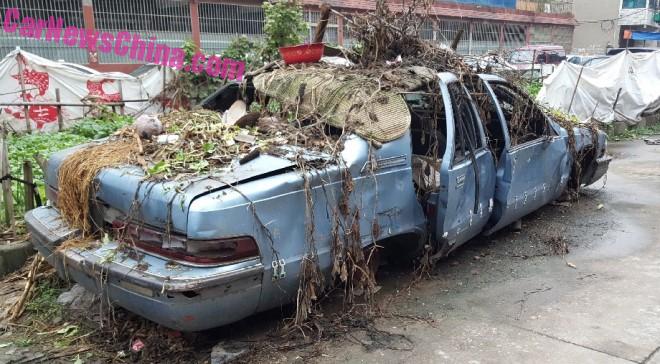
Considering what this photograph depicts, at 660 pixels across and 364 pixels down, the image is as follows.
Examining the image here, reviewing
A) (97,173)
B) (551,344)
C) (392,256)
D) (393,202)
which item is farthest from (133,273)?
(551,344)

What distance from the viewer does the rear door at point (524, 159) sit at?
15.1ft

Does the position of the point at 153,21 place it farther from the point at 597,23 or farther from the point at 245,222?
the point at 597,23

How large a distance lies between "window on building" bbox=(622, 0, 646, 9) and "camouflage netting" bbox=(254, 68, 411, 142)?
3997cm

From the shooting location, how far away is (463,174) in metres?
4.01

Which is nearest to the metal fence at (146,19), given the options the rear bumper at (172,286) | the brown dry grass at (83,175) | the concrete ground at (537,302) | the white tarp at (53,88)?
the white tarp at (53,88)

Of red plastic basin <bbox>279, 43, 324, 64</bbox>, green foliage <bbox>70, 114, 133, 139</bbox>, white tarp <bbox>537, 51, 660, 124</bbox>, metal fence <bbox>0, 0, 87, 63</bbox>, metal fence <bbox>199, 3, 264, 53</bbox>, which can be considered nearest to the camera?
red plastic basin <bbox>279, 43, 324, 64</bbox>

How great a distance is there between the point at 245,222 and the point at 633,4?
41900 millimetres

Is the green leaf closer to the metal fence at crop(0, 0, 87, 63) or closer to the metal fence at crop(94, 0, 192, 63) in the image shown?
the metal fence at crop(0, 0, 87, 63)

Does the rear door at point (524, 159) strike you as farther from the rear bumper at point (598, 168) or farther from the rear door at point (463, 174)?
the rear bumper at point (598, 168)

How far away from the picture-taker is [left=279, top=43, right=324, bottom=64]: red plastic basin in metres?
4.75

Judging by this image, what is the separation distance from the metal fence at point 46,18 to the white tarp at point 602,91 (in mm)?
11797

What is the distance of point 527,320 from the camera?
11.8 feet

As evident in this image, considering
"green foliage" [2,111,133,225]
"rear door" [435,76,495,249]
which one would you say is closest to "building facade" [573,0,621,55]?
"green foliage" [2,111,133,225]

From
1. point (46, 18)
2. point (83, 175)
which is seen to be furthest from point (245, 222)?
point (46, 18)
